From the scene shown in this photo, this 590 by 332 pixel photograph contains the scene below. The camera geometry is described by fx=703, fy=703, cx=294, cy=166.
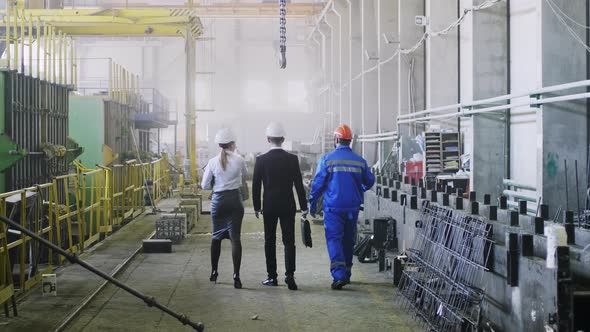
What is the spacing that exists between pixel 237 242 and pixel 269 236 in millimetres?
427

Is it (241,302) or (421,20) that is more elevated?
(421,20)

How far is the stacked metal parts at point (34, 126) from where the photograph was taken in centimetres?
1075

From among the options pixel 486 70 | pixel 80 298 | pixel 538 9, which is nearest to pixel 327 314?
pixel 80 298

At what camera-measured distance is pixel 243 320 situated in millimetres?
7488

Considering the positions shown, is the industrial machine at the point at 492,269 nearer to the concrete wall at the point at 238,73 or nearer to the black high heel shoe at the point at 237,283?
the black high heel shoe at the point at 237,283

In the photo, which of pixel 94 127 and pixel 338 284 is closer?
pixel 338 284

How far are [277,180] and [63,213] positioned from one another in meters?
4.58

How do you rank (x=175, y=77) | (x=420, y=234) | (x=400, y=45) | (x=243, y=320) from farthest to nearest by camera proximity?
(x=175, y=77)
(x=400, y=45)
(x=420, y=234)
(x=243, y=320)

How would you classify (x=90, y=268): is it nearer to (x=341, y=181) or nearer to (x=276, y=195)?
(x=276, y=195)

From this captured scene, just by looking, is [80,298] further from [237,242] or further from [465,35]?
[465,35]

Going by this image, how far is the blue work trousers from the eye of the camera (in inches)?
355

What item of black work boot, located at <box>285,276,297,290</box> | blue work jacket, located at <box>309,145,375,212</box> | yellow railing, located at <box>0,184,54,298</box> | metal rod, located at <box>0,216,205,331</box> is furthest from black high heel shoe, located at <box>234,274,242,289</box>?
metal rod, located at <box>0,216,205,331</box>

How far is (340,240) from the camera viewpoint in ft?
30.0

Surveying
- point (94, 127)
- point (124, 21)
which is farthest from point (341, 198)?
point (124, 21)
